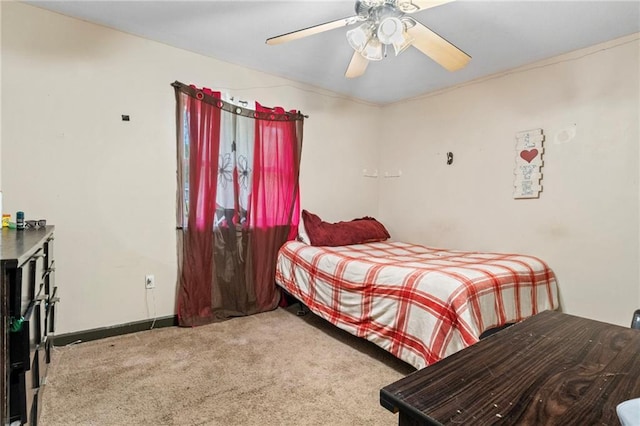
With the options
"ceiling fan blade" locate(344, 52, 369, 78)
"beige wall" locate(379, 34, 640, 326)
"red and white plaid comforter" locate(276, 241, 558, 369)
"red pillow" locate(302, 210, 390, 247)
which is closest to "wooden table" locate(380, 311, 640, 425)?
"red and white plaid comforter" locate(276, 241, 558, 369)

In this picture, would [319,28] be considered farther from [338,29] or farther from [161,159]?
[161,159]

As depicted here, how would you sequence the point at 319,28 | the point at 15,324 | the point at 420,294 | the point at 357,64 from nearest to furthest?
the point at 15,324 → the point at 319,28 → the point at 420,294 → the point at 357,64

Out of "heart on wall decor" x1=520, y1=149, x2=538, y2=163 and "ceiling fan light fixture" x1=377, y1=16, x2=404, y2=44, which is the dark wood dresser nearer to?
"ceiling fan light fixture" x1=377, y1=16, x2=404, y2=44

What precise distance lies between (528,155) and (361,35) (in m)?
1.83

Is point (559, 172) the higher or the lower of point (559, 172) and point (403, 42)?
the lower

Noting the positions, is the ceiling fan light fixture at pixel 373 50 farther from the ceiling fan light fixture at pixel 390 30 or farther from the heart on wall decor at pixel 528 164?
the heart on wall decor at pixel 528 164

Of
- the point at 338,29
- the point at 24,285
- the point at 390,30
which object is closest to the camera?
the point at 24,285

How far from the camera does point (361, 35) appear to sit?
1.71m

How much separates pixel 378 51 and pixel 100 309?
255 cm

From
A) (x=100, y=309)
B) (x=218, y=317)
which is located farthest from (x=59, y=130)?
(x=218, y=317)

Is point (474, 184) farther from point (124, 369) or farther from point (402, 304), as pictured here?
point (124, 369)

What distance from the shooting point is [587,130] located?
2385 millimetres

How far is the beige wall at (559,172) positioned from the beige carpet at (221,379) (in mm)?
1526

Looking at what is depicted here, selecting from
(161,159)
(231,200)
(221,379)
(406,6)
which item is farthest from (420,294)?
(161,159)
